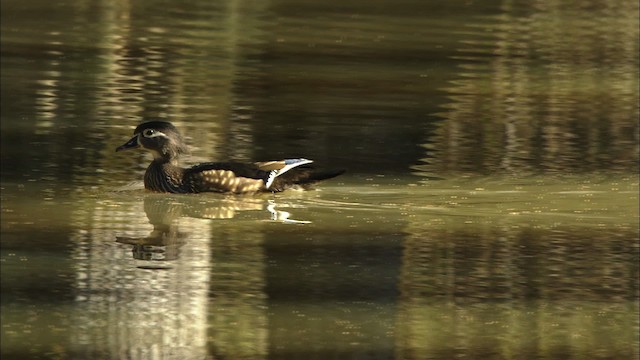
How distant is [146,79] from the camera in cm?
1477

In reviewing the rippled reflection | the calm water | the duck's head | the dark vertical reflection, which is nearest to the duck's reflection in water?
the calm water

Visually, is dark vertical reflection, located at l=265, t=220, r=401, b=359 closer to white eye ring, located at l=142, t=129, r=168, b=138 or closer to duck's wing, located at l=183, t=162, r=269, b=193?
duck's wing, located at l=183, t=162, r=269, b=193

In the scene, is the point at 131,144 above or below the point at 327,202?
above

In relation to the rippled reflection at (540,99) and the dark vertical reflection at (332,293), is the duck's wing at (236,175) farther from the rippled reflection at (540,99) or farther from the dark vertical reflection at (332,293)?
the rippled reflection at (540,99)

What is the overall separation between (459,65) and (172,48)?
2370 mm

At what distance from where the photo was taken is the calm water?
7660 millimetres

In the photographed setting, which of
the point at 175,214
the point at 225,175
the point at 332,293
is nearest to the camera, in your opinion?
the point at 332,293

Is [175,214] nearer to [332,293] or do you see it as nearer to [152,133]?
[152,133]

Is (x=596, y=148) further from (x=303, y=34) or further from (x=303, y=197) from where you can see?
(x=303, y=34)

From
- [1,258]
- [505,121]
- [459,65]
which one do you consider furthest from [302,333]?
[459,65]

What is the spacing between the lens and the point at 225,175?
10.5m

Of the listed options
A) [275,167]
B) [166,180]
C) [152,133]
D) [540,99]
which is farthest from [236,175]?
[540,99]

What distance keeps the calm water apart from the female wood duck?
0.06 m

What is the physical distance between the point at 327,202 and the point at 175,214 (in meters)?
0.79
